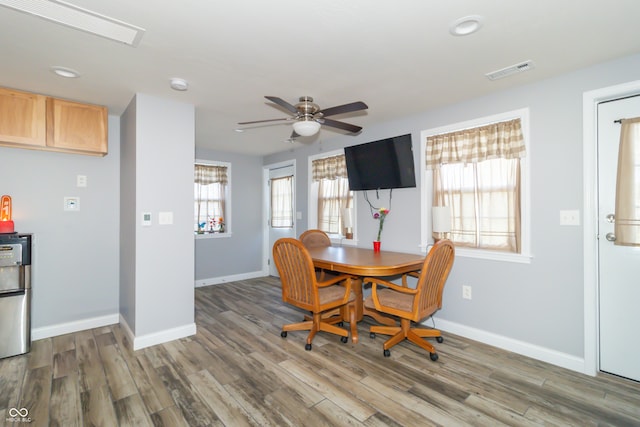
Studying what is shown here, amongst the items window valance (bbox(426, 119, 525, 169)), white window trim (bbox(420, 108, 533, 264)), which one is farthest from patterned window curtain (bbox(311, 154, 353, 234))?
window valance (bbox(426, 119, 525, 169))

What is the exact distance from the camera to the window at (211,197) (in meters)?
5.18

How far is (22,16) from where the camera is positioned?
67.1 inches

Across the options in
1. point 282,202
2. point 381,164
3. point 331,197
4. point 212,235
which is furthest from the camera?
point 282,202

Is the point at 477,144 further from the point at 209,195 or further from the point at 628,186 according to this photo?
the point at 209,195

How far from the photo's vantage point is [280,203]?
226 inches

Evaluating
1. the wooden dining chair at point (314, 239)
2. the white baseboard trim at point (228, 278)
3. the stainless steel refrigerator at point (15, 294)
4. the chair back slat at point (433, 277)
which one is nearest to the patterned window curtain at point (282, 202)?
the white baseboard trim at point (228, 278)

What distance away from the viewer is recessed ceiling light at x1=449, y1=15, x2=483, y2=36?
1.74m

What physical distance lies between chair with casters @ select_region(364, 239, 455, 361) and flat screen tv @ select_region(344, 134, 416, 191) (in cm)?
116

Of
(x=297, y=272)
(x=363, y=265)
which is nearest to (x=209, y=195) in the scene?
(x=297, y=272)

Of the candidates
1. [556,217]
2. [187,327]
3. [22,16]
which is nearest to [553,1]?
[556,217]

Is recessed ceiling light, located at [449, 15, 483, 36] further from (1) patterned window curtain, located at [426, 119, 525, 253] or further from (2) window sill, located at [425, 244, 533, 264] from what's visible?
(2) window sill, located at [425, 244, 533, 264]

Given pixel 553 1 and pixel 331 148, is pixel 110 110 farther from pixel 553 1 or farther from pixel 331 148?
pixel 553 1

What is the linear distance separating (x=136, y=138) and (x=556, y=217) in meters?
3.73

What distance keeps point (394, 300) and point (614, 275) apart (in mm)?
1643
